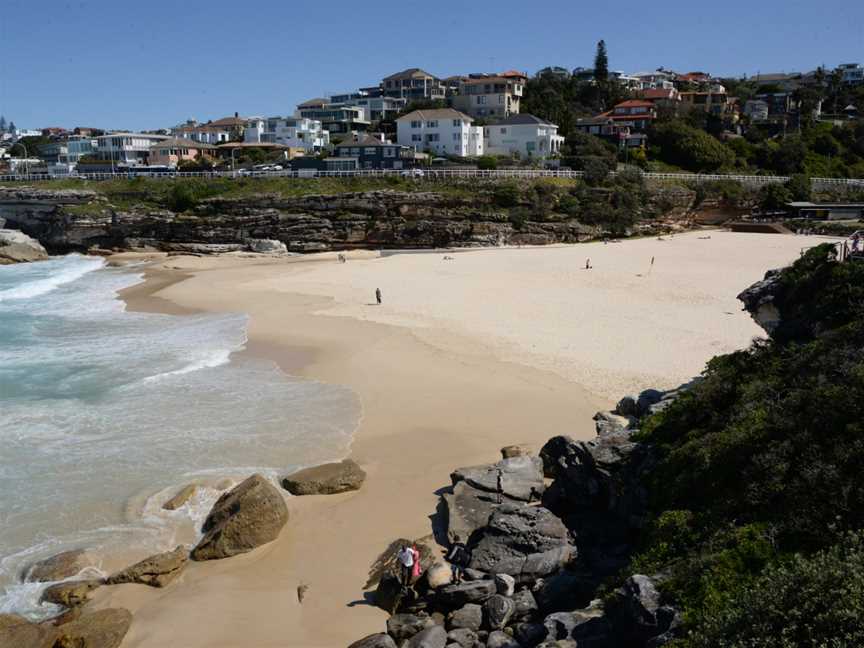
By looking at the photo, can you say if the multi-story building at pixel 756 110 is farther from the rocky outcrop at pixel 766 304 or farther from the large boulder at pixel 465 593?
the large boulder at pixel 465 593

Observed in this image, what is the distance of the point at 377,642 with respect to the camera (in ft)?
29.1

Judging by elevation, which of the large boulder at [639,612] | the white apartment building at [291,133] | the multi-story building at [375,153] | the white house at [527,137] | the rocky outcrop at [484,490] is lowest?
the rocky outcrop at [484,490]

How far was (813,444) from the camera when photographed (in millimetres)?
8234

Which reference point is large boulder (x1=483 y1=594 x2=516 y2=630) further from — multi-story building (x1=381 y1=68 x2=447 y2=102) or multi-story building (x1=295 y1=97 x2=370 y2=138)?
multi-story building (x1=381 y1=68 x2=447 y2=102)

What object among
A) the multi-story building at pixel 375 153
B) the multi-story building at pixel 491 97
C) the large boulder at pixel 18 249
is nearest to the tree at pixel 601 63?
the multi-story building at pixel 491 97

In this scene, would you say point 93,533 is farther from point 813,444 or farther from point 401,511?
point 813,444

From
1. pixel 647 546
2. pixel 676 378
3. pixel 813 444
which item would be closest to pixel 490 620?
pixel 647 546

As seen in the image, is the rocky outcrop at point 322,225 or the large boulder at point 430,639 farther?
the rocky outcrop at point 322,225

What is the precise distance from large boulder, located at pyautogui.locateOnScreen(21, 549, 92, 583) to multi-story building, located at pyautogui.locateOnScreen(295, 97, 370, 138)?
82779 mm

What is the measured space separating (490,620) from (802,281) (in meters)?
9.32

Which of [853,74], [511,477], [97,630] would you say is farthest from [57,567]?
[853,74]

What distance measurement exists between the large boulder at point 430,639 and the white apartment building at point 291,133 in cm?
7904

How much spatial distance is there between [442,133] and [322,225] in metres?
23.5

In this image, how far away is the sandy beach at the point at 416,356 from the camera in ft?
34.3
